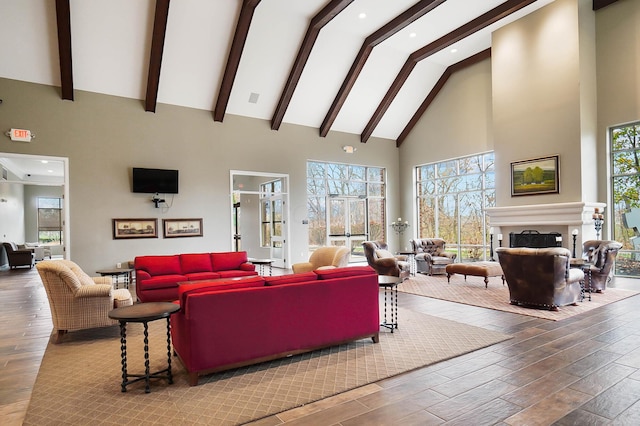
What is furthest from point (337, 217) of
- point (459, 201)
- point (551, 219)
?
point (551, 219)

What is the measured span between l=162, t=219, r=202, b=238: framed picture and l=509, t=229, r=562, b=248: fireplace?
7455mm

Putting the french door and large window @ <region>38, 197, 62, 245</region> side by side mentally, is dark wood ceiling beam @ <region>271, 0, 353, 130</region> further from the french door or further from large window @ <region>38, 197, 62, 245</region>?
large window @ <region>38, 197, 62, 245</region>

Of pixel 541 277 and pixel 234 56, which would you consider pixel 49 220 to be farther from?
pixel 541 277

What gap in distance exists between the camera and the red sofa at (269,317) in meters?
2.99

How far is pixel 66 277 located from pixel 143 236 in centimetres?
414

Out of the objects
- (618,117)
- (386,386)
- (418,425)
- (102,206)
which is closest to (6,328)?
(102,206)

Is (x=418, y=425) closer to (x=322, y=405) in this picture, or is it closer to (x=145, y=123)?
(x=322, y=405)

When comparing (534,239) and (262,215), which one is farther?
(262,215)

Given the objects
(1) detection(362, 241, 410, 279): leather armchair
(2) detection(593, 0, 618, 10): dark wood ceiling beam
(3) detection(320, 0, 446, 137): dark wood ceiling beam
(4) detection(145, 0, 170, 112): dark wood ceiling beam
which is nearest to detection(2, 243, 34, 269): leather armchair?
(4) detection(145, 0, 170, 112): dark wood ceiling beam

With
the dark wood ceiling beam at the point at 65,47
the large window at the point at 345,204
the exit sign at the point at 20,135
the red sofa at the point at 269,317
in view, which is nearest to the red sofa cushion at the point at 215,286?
the red sofa at the point at 269,317

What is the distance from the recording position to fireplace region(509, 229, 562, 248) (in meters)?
7.91

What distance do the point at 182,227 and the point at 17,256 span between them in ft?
22.3

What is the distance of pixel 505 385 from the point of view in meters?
2.84

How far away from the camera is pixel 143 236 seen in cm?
821
